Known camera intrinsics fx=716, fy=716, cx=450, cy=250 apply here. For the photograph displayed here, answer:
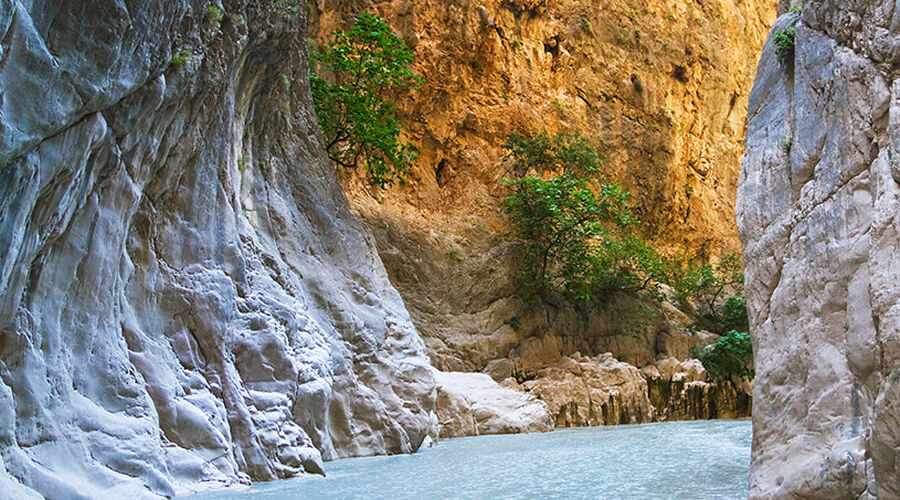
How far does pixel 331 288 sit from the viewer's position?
1088 cm

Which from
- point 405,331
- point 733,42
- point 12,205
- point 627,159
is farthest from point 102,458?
point 733,42

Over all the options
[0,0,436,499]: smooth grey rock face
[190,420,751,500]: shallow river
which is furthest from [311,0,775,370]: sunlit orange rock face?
[190,420,751,500]: shallow river

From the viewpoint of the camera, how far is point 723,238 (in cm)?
2805

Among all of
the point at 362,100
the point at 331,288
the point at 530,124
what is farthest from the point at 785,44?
the point at 530,124

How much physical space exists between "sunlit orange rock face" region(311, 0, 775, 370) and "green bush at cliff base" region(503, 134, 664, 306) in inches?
23.1

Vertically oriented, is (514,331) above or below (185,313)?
above

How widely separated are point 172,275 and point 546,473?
14.4 ft

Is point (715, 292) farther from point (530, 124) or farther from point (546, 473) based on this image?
point (546, 473)

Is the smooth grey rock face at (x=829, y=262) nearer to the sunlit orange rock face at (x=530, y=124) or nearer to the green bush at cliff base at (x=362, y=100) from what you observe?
the green bush at cliff base at (x=362, y=100)

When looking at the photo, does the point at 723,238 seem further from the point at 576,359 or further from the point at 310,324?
the point at 310,324

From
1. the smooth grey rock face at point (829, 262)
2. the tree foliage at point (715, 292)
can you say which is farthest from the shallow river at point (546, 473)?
the tree foliage at point (715, 292)

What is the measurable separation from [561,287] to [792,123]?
15.8 m

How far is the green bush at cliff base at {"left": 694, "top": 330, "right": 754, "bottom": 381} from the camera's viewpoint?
55.8 feet

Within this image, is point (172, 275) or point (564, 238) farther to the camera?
point (564, 238)
